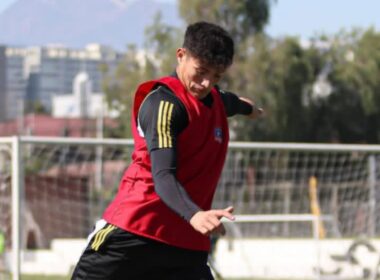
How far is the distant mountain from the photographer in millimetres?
13368

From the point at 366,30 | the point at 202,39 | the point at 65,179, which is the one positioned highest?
the point at 366,30

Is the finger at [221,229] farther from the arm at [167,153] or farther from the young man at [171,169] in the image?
the young man at [171,169]

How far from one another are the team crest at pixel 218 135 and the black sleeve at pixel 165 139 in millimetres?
193

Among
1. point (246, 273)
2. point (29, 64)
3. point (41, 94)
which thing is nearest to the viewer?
point (246, 273)

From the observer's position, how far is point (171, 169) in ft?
14.6

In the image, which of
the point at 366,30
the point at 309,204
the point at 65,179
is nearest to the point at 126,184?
the point at 65,179

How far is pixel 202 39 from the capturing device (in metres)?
4.49

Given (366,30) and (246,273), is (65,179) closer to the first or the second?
(246,273)

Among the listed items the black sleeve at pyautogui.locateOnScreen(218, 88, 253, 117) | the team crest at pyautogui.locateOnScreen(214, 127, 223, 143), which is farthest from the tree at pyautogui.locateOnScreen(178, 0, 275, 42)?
the team crest at pyautogui.locateOnScreen(214, 127, 223, 143)

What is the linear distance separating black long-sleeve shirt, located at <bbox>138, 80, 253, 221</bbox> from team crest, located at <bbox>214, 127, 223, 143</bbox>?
19 centimetres

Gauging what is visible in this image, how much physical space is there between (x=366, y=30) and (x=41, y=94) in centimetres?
4841

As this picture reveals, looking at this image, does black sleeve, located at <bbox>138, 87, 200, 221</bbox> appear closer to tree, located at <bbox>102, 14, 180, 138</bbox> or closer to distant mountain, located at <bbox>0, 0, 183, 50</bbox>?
distant mountain, located at <bbox>0, 0, 183, 50</bbox>

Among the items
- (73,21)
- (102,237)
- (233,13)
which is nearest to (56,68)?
(233,13)

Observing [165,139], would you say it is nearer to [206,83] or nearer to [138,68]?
[206,83]
